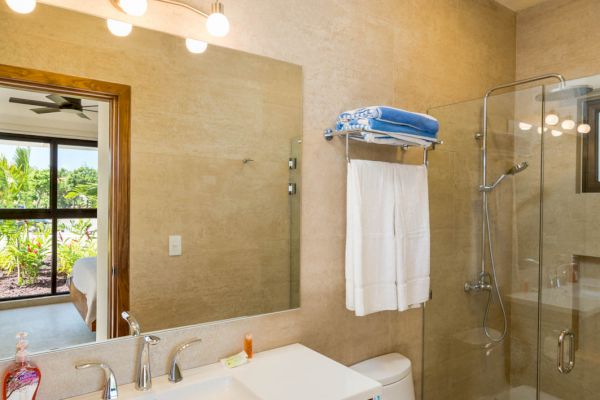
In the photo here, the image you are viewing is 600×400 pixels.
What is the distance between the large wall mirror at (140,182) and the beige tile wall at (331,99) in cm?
5

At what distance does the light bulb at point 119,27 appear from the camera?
1233 mm

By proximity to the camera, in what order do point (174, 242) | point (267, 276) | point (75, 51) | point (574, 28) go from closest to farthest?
point (75, 51), point (174, 242), point (267, 276), point (574, 28)

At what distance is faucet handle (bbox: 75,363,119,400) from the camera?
3.76 ft

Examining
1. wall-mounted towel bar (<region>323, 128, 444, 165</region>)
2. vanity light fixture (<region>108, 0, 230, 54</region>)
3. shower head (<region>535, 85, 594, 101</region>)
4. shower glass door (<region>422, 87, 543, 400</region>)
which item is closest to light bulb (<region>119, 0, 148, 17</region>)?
vanity light fixture (<region>108, 0, 230, 54</region>)

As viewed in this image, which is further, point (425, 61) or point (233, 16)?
point (425, 61)

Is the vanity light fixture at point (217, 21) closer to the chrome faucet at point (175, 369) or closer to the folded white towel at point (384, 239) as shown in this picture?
the folded white towel at point (384, 239)

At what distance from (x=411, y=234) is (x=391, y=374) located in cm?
66

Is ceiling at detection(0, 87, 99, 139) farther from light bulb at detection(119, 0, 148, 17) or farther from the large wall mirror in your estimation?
light bulb at detection(119, 0, 148, 17)

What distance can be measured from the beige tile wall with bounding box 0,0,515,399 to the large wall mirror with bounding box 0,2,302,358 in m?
0.05

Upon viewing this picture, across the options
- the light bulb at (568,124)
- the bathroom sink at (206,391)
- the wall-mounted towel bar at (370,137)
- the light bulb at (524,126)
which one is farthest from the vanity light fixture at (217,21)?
the light bulb at (568,124)

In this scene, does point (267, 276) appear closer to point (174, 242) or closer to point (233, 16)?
point (174, 242)

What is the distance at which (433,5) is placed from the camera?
7.45ft

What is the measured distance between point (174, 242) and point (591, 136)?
1.96m

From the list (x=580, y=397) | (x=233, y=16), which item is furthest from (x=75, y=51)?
(x=580, y=397)
